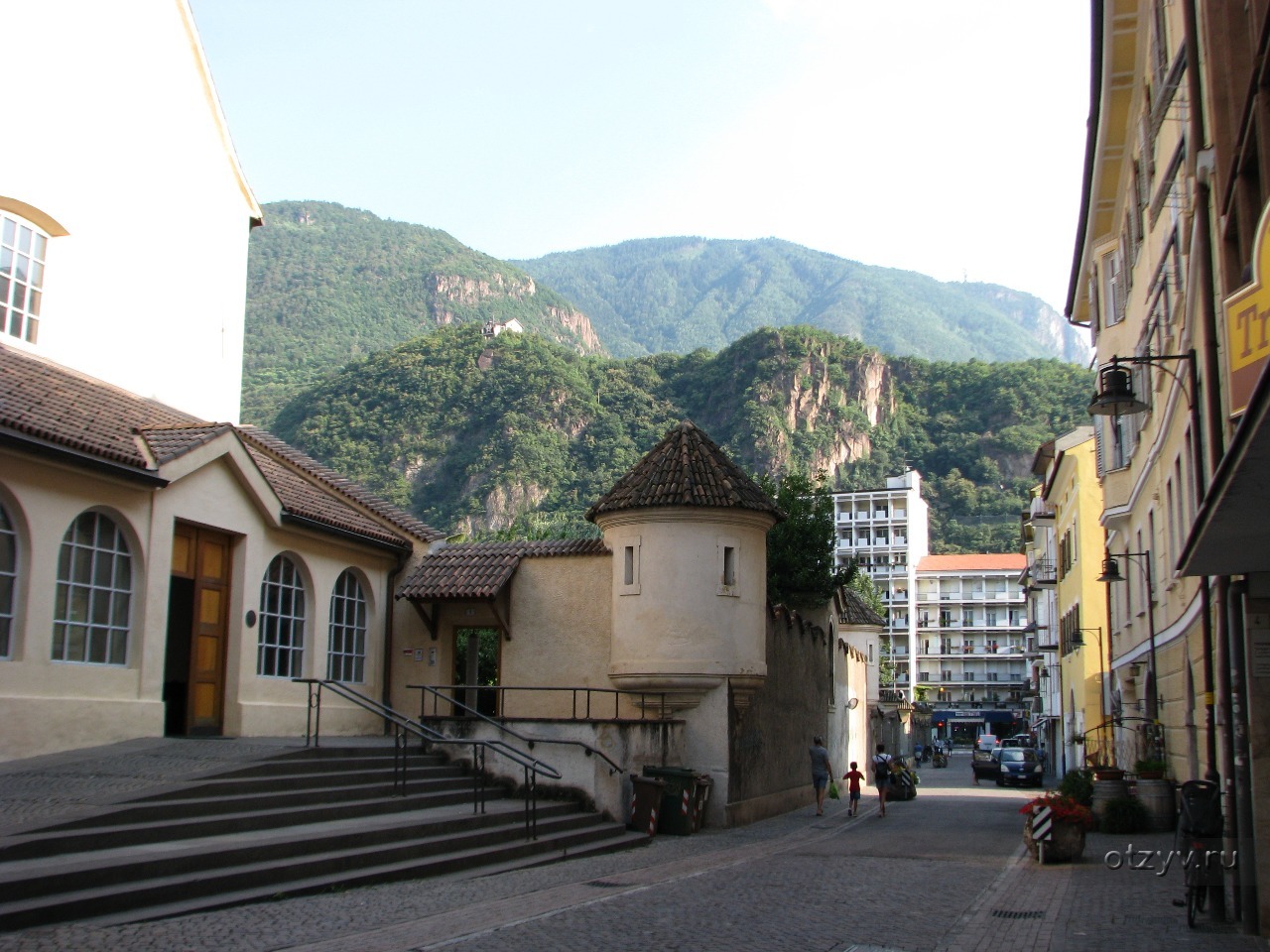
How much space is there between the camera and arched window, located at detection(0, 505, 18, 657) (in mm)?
14836

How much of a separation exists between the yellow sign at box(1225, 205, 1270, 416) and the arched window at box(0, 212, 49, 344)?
53.8ft

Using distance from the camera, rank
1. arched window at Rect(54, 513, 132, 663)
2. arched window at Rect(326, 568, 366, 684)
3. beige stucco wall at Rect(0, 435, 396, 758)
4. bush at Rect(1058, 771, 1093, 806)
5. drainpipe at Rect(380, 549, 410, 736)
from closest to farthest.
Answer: beige stucco wall at Rect(0, 435, 396, 758) < arched window at Rect(54, 513, 132, 663) < arched window at Rect(326, 568, 366, 684) < bush at Rect(1058, 771, 1093, 806) < drainpipe at Rect(380, 549, 410, 736)

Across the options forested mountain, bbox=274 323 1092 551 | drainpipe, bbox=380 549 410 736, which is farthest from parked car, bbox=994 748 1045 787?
forested mountain, bbox=274 323 1092 551

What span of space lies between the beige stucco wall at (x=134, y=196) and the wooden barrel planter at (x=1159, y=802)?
18.3m

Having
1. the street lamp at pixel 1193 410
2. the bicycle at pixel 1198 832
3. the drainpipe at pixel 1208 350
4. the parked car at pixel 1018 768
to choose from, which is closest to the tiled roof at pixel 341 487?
the street lamp at pixel 1193 410

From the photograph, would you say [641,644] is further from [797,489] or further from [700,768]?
[797,489]

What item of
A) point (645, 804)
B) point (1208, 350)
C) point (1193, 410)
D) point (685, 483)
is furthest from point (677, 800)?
point (1208, 350)

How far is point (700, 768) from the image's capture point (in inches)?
861

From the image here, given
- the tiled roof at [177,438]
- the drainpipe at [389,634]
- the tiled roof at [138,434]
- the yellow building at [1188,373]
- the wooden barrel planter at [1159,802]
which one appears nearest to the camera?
the yellow building at [1188,373]

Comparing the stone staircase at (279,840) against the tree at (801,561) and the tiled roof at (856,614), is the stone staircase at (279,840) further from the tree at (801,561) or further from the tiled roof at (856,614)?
the tiled roof at (856,614)

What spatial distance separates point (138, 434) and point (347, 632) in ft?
21.2

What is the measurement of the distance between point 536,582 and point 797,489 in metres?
15.9

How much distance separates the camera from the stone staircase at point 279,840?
1015cm

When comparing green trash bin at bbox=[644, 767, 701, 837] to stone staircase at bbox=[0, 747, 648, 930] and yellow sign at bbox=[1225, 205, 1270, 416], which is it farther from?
yellow sign at bbox=[1225, 205, 1270, 416]
